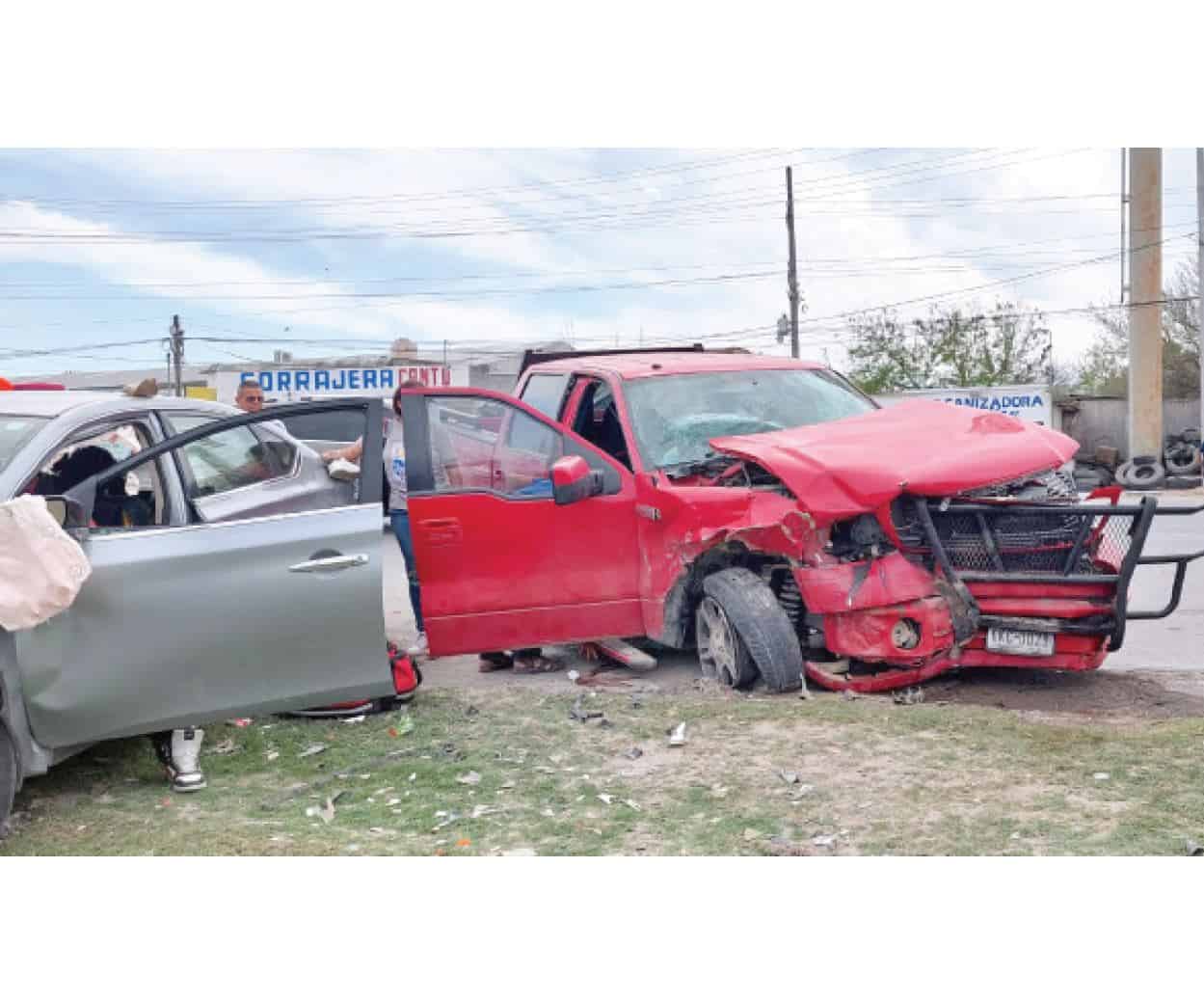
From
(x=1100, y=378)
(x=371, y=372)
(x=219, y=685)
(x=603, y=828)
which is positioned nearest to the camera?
(x=603, y=828)

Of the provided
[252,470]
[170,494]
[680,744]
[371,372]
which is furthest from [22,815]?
[371,372]

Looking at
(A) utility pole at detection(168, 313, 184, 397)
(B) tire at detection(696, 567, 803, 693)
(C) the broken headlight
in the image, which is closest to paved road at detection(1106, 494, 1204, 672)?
(C) the broken headlight

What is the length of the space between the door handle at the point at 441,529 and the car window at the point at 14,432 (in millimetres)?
2001

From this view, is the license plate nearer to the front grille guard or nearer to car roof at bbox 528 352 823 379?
the front grille guard

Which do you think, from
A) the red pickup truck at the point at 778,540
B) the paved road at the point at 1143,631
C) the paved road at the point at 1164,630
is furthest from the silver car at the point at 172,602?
the paved road at the point at 1164,630

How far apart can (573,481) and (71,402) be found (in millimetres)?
2407

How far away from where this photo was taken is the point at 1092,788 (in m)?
4.68

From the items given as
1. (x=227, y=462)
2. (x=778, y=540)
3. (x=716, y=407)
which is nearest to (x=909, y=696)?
(x=778, y=540)

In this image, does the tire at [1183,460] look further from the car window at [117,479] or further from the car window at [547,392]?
the car window at [117,479]

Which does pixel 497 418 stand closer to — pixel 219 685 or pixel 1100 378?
pixel 219 685

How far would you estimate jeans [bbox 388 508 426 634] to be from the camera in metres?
6.77

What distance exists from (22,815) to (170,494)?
1.44 meters

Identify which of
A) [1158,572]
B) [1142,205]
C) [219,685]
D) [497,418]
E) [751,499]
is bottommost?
[1158,572]

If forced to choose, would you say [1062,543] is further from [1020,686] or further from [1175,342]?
[1175,342]
